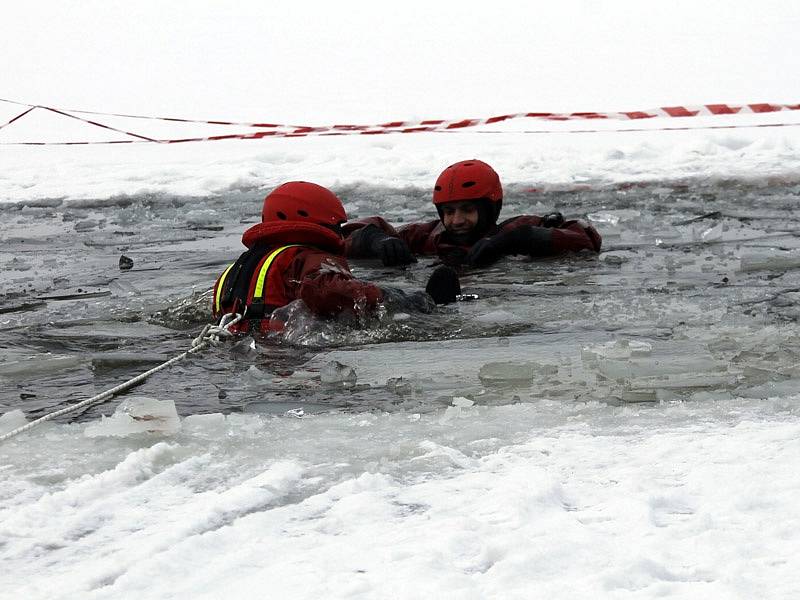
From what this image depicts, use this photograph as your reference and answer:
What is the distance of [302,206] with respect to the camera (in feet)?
19.7

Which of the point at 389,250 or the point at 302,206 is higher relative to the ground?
the point at 302,206

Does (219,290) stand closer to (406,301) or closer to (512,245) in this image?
(406,301)

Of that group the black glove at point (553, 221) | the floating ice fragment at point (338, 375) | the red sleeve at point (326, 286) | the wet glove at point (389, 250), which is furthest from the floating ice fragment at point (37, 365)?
the black glove at point (553, 221)

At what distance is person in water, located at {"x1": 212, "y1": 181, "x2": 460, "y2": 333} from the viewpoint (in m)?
5.60

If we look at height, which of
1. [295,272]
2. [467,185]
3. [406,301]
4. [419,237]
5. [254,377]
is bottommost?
[254,377]

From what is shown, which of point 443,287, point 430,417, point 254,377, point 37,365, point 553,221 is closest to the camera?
point 430,417

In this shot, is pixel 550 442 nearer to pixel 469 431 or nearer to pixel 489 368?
pixel 469 431

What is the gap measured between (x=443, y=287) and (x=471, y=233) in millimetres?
2208

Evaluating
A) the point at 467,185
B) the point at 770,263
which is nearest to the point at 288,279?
the point at 467,185

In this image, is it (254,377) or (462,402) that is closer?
(462,402)

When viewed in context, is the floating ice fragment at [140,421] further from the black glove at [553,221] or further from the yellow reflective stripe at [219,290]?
the black glove at [553,221]

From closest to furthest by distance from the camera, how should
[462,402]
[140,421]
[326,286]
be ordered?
[140,421] < [462,402] < [326,286]

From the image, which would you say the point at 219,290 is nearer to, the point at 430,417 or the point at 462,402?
the point at 462,402

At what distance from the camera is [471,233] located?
27.8 ft
